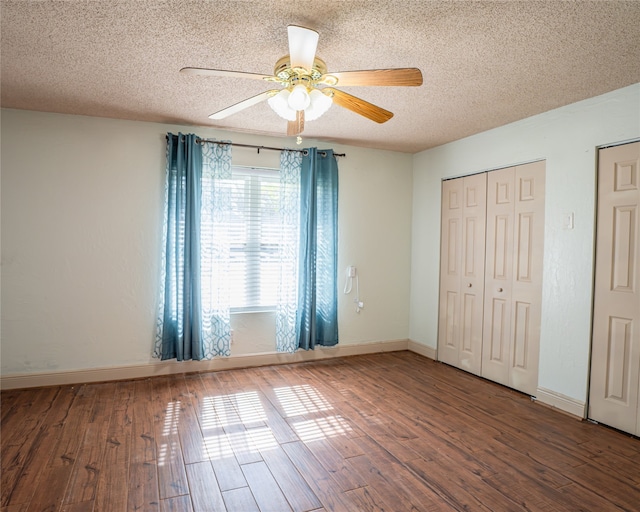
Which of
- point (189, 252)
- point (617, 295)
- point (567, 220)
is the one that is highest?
point (567, 220)

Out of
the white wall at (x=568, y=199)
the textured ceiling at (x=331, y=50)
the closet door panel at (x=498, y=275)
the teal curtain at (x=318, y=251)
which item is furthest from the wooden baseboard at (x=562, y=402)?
the textured ceiling at (x=331, y=50)

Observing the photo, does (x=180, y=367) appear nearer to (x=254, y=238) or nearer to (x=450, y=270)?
(x=254, y=238)

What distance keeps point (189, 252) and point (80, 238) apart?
3.21ft

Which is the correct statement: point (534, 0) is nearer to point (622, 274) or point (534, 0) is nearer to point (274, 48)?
point (274, 48)

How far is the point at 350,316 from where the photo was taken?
487 cm

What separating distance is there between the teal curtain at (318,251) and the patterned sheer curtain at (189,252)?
92 cm

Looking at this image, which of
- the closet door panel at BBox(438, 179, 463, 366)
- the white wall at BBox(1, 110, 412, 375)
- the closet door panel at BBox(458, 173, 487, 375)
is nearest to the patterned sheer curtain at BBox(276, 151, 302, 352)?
the white wall at BBox(1, 110, 412, 375)

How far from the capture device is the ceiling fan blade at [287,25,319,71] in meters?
1.84

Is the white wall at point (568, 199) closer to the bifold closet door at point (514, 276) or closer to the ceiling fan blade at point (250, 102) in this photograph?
the bifold closet door at point (514, 276)

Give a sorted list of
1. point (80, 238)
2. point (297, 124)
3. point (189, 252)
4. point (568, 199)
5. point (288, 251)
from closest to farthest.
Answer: point (297, 124)
point (568, 199)
point (80, 238)
point (189, 252)
point (288, 251)

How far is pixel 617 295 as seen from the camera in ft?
9.63

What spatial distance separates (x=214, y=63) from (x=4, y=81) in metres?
1.65

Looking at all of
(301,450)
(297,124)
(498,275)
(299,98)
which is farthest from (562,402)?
(299,98)

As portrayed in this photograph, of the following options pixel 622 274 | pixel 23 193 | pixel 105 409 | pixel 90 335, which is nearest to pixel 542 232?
pixel 622 274
